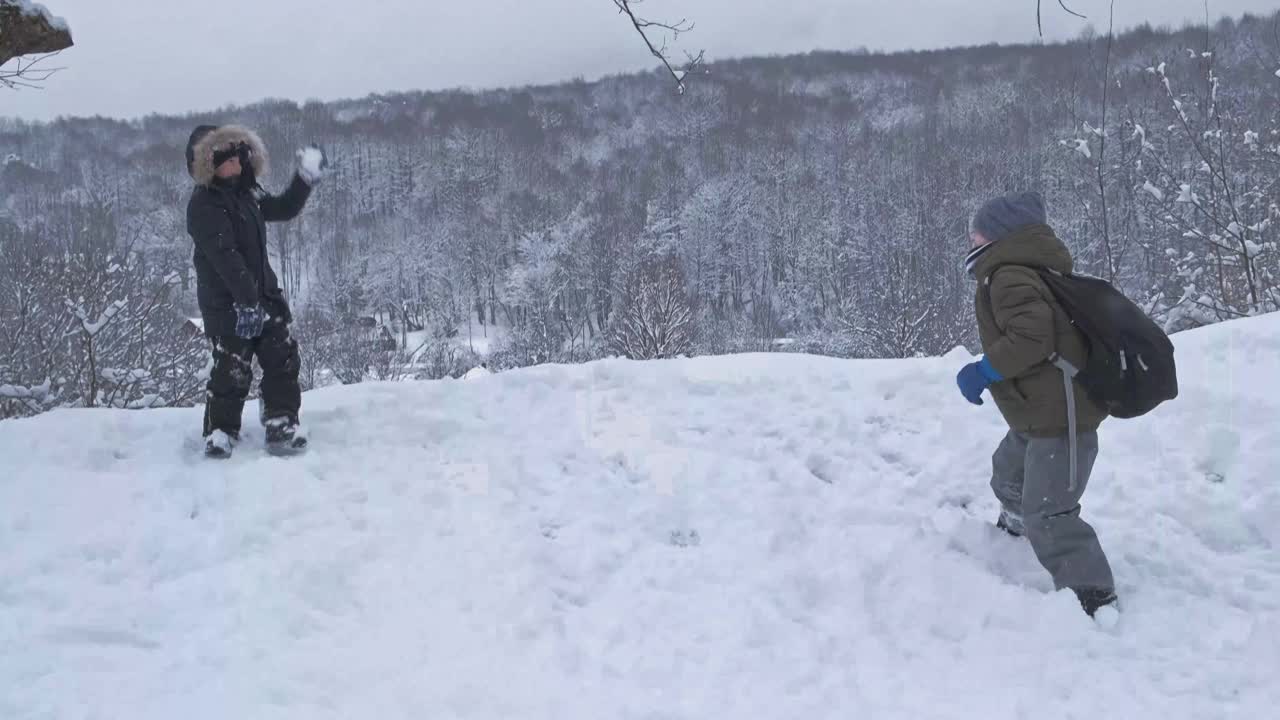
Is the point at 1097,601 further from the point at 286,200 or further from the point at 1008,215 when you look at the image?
the point at 286,200

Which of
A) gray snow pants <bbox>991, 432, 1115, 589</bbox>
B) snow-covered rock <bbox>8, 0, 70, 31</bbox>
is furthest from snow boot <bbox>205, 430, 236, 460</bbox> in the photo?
gray snow pants <bbox>991, 432, 1115, 589</bbox>

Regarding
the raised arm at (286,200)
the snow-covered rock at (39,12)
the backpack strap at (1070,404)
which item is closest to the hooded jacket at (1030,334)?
the backpack strap at (1070,404)

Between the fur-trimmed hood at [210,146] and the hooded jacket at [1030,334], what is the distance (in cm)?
380

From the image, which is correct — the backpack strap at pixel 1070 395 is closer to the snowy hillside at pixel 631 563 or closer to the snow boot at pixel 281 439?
the snowy hillside at pixel 631 563

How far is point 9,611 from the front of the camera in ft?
9.50

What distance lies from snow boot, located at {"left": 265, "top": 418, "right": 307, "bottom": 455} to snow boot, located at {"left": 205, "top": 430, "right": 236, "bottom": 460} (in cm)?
20

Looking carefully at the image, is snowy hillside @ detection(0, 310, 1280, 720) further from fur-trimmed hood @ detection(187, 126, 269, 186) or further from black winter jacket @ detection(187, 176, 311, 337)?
fur-trimmed hood @ detection(187, 126, 269, 186)

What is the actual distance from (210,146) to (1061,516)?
4.45 meters

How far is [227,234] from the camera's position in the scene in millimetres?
4219

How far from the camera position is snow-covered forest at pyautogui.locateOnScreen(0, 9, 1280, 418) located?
1265cm

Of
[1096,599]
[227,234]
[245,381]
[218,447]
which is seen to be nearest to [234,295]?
[227,234]

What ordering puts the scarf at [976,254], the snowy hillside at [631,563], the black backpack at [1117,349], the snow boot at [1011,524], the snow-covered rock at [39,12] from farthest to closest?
the snow-covered rock at [39,12], the snow boot at [1011,524], the scarf at [976,254], the black backpack at [1117,349], the snowy hillside at [631,563]

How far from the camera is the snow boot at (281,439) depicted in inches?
168

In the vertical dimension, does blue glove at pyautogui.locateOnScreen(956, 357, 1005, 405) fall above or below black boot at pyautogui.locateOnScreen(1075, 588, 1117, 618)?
above
